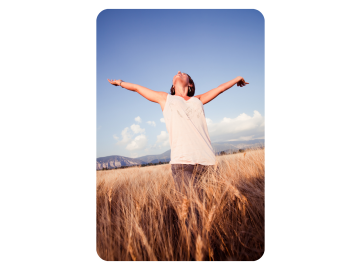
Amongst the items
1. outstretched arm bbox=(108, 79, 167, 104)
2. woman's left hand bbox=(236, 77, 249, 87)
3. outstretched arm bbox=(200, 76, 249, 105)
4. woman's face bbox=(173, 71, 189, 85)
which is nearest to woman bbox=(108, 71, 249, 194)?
outstretched arm bbox=(108, 79, 167, 104)

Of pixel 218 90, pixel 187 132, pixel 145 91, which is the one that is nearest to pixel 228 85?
pixel 218 90

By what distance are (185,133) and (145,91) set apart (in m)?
0.61

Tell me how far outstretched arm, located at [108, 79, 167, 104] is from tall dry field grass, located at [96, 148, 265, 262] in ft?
2.82

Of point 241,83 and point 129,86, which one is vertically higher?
point 241,83

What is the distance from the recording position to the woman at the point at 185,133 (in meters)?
1.34

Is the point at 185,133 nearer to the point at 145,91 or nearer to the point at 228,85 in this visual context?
the point at 145,91

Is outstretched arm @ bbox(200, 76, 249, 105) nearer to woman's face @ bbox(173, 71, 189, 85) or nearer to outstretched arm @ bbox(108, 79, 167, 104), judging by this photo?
woman's face @ bbox(173, 71, 189, 85)

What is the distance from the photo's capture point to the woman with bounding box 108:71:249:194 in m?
1.34

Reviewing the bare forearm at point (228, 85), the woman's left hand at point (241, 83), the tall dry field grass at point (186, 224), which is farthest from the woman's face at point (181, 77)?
the tall dry field grass at point (186, 224)

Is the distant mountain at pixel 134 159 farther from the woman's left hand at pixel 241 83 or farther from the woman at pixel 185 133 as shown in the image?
the woman's left hand at pixel 241 83

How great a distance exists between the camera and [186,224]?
90cm

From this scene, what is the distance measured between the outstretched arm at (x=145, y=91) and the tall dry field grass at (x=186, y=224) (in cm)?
86

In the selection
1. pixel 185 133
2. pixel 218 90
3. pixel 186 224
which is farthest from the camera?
pixel 218 90
